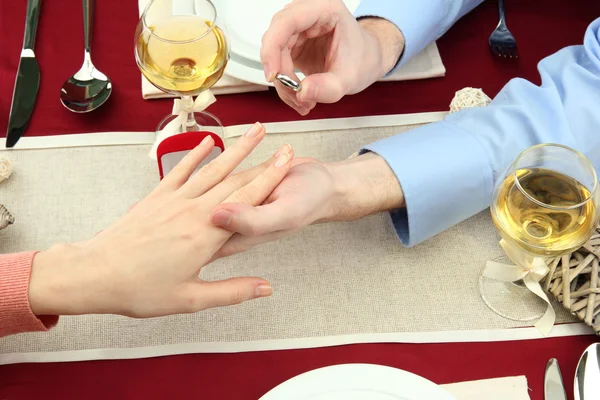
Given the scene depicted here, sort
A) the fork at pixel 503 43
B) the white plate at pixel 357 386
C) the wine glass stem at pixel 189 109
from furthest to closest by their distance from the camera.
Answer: the fork at pixel 503 43, the wine glass stem at pixel 189 109, the white plate at pixel 357 386

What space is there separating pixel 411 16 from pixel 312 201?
1.25ft

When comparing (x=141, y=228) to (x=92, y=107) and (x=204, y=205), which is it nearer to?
(x=204, y=205)

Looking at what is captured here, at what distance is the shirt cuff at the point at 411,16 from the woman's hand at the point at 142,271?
43cm

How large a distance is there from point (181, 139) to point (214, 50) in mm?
138

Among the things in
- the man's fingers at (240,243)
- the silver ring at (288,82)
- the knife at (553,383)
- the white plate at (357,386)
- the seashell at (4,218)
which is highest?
the silver ring at (288,82)

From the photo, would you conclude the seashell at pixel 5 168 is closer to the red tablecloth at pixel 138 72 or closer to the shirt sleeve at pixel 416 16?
the red tablecloth at pixel 138 72

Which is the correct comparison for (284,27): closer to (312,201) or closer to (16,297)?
(312,201)

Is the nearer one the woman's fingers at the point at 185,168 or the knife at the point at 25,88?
the woman's fingers at the point at 185,168

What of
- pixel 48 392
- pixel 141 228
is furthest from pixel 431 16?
pixel 48 392

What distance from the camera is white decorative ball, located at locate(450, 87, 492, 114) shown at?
92 cm

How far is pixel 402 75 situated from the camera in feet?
3.21

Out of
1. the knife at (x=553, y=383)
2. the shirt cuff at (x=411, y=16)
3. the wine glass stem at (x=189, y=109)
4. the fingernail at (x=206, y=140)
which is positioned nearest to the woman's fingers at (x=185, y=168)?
the fingernail at (x=206, y=140)

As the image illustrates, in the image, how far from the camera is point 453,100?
932 mm

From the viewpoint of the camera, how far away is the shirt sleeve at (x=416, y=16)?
95 cm
